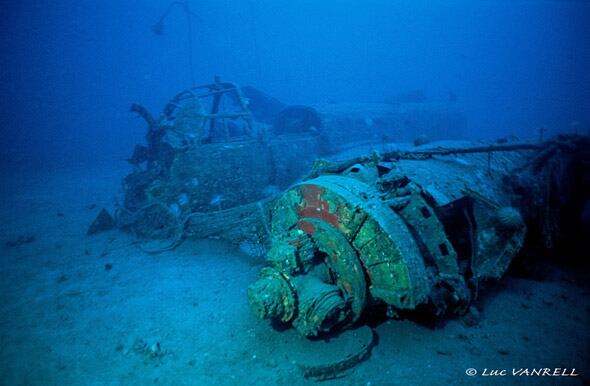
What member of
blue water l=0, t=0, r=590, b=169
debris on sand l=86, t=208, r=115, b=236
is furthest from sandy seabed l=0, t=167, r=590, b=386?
blue water l=0, t=0, r=590, b=169

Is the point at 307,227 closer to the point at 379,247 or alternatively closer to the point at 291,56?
the point at 379,247

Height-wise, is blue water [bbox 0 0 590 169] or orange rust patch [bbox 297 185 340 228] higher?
blue water [bbox 0 0 590 169]

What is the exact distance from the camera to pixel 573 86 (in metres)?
71.2

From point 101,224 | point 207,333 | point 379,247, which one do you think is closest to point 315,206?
point 379,247

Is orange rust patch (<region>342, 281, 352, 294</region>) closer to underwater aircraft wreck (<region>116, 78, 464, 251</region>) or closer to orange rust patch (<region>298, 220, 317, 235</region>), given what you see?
orange rust patch (<region>298, 220, 317, 235</region>)

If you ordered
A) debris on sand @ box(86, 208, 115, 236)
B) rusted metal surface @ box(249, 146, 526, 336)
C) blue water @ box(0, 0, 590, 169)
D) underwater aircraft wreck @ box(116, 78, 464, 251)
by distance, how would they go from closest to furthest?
rusted metal surface @ box(249, 146, 526, 336), underwater aircraft wreck @ box(116, 78, 464, 251), debris on sand @ box(86, 208, 115, 236), blue water @ box(0, 0, 590, 169)

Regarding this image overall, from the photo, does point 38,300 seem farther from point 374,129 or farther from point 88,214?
point 374,129

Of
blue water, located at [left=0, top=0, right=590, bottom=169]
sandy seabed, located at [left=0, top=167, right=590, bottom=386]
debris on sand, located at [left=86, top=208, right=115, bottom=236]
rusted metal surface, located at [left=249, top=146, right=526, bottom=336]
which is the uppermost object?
blue water, located at [left=0, top=0, right=590, bottom=169]

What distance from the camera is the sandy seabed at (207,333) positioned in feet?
8.99

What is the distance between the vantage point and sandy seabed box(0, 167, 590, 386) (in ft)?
8.99

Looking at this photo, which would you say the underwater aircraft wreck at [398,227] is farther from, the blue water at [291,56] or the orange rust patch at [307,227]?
the blue water at [291,56]

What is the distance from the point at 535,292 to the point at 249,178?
605cm

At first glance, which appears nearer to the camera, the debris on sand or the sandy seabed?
the sandy seabed

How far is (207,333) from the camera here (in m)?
3.49
